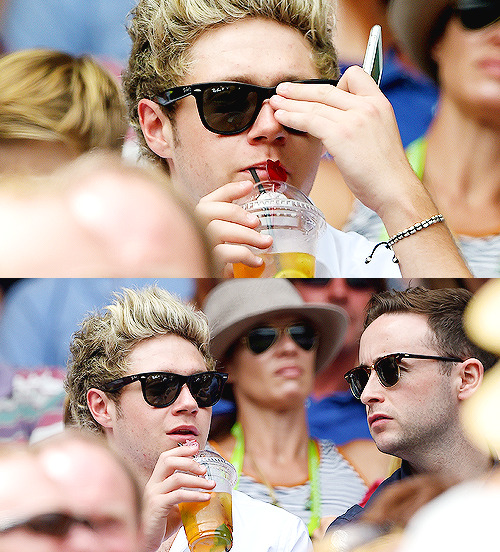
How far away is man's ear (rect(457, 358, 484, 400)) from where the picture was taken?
1389 millimetres

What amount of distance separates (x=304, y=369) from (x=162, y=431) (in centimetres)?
25

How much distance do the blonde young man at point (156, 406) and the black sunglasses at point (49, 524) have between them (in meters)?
0.11

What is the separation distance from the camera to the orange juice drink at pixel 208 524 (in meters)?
1.26

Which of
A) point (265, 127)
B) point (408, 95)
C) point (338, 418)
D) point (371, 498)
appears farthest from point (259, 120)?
point (371, 498)

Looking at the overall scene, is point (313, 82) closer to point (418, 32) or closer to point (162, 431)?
point (418, 32)

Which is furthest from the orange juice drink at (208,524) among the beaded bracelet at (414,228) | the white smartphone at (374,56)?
the white smartphone at (374,56)

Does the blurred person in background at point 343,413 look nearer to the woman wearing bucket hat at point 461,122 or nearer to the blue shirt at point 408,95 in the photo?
the woman wearing bucket hat at point 461,122

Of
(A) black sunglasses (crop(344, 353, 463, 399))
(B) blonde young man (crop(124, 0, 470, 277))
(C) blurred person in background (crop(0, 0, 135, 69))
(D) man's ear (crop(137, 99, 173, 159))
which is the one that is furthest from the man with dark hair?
(C) blurred person in background (crop(0, 0, 135, 69))

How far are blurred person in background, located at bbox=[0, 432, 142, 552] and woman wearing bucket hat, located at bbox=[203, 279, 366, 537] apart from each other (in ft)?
0.54

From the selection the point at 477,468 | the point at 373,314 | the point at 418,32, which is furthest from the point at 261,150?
the point at 477,468

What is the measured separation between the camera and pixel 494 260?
1.59 m

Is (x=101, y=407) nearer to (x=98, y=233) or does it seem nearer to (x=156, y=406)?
(x=156, y=406)

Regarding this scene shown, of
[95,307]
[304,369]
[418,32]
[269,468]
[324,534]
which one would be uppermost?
[418,32]

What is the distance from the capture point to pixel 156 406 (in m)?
1.31
